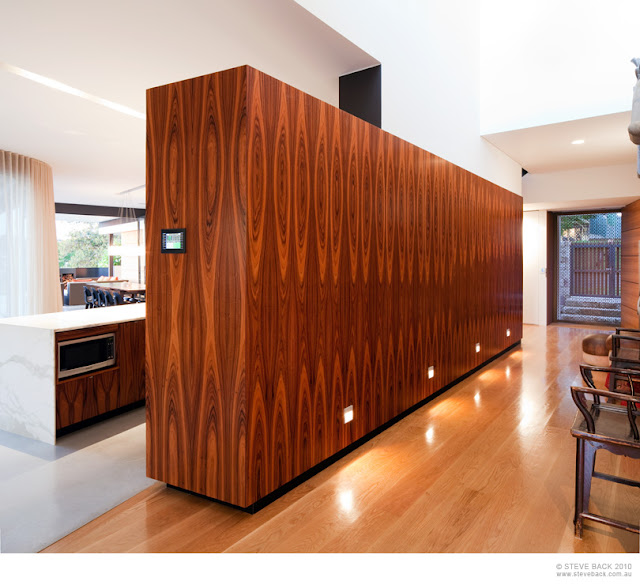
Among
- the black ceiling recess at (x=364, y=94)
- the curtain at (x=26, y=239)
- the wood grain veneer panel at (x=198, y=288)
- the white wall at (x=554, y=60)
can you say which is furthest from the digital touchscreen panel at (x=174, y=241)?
the white wall at (x=554, y=60)

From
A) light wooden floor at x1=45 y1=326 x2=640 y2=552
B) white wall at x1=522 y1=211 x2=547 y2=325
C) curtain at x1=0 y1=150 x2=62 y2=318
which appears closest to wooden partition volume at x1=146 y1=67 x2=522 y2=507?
light wooden floor at x1=45 y1=326 x2=640 y2=552

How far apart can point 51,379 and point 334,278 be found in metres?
2.10

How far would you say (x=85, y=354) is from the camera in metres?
3.64

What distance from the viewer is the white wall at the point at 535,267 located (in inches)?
378

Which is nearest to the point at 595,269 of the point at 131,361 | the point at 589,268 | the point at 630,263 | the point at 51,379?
the point at 589,268

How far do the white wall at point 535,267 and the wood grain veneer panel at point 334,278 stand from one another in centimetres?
557

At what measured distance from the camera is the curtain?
259 inches

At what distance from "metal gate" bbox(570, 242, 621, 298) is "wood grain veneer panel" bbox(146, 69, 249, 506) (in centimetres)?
994

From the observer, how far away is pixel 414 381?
406 cm

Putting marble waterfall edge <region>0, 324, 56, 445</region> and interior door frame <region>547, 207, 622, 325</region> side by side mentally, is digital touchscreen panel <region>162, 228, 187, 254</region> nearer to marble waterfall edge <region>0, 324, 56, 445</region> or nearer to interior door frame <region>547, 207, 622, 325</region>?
marble waterfall edge <region>0, 324, 56, 445</region>

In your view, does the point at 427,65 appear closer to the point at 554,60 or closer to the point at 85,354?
the point at 554,60

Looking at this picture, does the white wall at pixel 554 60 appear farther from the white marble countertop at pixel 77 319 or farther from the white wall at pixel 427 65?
the white marble countertop at pixel 77 319

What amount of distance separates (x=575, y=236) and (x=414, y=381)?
8.08 meters

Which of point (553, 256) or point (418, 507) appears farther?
point (553, 256)
